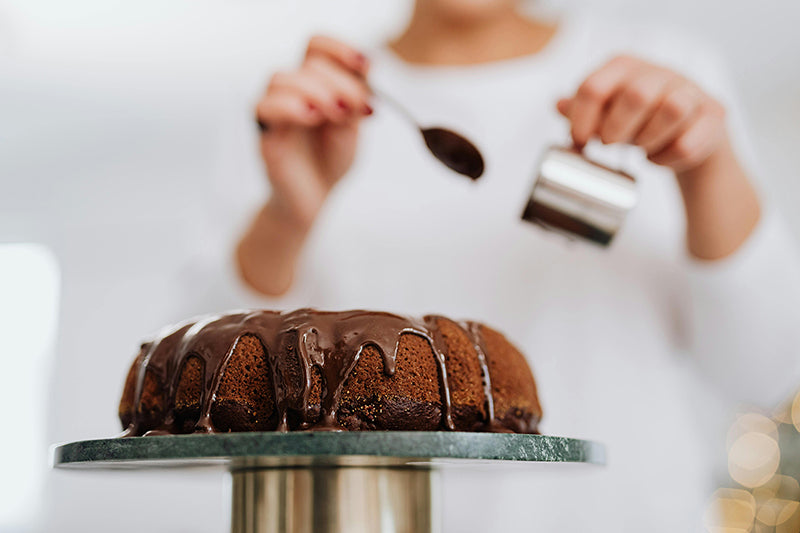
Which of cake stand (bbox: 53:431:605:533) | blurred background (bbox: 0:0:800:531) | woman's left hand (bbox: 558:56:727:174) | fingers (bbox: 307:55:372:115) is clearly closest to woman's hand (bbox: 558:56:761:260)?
woman's left hand (bbox: 558:56:727:174)

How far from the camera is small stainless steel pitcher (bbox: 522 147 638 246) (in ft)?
2.70

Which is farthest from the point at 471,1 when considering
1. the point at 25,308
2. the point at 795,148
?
the point at 25,308

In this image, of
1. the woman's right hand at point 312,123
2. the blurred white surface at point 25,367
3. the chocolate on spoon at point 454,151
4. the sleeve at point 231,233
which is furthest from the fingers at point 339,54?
the blurred white surface at point 25,367

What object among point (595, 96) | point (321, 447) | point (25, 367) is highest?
point (595, 96)

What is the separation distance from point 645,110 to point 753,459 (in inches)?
88.8

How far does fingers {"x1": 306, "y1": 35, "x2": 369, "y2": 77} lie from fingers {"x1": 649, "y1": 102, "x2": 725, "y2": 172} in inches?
13.7

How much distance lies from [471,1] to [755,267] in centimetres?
58

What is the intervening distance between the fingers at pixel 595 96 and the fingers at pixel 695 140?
0.28 feet

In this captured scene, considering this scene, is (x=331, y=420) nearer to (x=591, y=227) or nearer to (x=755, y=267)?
(x=591, y=227)

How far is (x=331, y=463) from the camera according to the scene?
60cm

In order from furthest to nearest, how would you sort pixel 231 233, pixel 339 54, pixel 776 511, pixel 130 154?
pixel 130 154 → pixel 776 511 → pixel 231 233 → pixel 339 54

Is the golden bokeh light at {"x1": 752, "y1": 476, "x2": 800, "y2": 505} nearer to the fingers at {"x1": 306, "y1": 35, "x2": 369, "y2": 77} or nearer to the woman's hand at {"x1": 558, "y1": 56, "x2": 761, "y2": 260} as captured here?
the woman's hand at {"x1": 558, "y1": 56, "x2": 761, "y2": 260}

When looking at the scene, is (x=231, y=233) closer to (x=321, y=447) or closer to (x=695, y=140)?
(x=695, y=140)

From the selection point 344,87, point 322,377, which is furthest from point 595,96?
point 322,377
